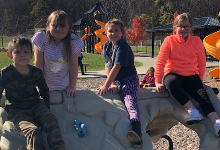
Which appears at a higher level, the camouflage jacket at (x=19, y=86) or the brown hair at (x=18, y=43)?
the brown hair at (x=18, y=43)

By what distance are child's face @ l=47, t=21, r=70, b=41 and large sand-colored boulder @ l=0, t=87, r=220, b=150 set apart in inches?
20.7

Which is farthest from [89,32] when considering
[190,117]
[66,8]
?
[66,8]

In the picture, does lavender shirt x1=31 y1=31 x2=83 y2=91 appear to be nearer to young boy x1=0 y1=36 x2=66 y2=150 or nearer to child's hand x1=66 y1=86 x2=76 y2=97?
child's hand x1=66 y1=86 x2=76 y2=97

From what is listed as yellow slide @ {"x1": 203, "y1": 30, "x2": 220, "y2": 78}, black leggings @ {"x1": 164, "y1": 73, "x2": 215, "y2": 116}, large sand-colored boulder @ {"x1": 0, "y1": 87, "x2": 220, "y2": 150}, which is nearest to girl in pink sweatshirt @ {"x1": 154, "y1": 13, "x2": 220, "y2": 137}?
black leggings @ {"x1": 164, "y1": 73, "x2": 215, "y2": 116}

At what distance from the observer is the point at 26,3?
62344 mm

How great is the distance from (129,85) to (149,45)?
41.8 metres

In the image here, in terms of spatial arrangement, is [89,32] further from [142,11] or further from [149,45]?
[142,11]

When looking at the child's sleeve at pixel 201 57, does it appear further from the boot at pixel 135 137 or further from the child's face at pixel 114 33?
the boot at pixel 135 137

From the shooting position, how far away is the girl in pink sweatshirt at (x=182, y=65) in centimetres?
273

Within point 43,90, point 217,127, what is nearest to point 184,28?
point 217,127

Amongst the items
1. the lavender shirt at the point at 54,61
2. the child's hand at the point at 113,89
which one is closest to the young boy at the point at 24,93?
the lavender shirt at the point at 54,61

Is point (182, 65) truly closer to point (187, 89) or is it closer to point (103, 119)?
point (187, 89)

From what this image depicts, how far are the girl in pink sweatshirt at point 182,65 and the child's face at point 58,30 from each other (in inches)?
39.9

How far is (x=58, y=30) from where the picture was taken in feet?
8.09
